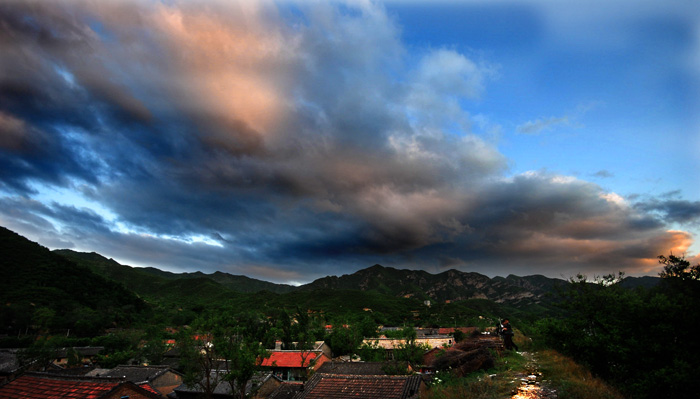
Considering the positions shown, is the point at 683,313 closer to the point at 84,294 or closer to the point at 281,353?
the point at 281,353

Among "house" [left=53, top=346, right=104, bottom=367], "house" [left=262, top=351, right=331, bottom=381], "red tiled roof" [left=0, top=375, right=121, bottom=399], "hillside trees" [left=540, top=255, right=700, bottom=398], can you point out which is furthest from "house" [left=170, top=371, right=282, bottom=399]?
"house" [left=53, top=346, right=104, bottom=367]

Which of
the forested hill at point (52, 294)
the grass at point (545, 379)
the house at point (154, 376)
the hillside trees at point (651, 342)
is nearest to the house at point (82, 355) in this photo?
the house at point (154, 376)

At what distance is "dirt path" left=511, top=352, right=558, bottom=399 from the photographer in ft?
45.0

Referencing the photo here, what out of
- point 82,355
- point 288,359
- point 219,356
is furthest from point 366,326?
point 82,355

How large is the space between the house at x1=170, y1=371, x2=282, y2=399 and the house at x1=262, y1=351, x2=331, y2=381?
6.82 m

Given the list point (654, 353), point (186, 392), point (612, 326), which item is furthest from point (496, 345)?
point (186, 392)

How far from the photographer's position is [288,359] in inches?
1937

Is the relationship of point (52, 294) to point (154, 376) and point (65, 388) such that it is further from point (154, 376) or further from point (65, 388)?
point (65, 388)

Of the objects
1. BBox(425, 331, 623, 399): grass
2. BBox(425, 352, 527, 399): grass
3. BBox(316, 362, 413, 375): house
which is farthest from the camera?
BBox(316, 362, 413, 375): house

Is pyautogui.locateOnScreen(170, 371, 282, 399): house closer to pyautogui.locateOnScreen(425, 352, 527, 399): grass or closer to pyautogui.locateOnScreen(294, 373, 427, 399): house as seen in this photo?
pyautogui.locateOnScreen(294, 373, 427, 399): house

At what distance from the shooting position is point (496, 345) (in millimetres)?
28469

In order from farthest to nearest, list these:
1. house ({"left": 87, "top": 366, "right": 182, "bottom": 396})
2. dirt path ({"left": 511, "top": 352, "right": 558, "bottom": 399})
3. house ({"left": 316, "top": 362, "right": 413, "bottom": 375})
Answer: house ({"left": 87, "top": 366, "right": 182, "bottom": 396}), house ({"left": 316, "top": 362, "right": 413, "bottom": 375}), dirt path ({"left": 511, "top": 352, "right": 558, "bottom": 399})

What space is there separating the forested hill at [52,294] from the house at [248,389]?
63.7 meters

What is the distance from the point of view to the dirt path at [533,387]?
1370 cm
